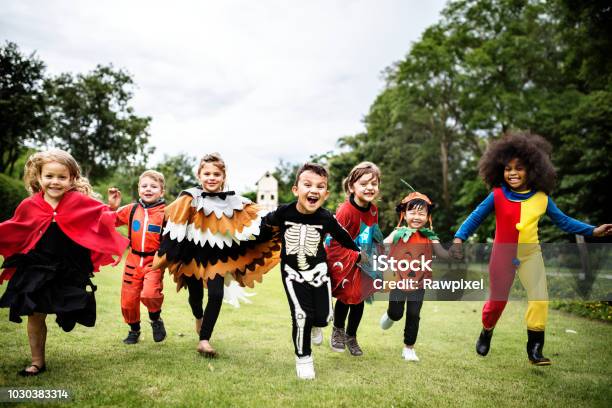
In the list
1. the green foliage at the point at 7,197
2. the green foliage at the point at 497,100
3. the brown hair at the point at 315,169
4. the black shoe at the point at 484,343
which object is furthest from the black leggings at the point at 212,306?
the green foliage at the point at 7,197

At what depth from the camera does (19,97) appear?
79.5 feet

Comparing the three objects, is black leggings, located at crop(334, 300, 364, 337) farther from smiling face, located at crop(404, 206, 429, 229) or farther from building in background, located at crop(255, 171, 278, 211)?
building in background, located at crop(255, 171, 278, 211)

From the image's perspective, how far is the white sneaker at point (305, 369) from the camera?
164 inches

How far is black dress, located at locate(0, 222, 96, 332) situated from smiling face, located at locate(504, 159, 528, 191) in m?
4.46

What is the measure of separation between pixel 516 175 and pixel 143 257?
177 inches

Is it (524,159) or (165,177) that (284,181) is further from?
(524,159)

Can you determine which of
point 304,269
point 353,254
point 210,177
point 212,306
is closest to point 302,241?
point 304,269

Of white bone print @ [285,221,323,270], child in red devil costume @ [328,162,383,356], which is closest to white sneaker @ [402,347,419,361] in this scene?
child in red devil costume @ [328,162,383,356]

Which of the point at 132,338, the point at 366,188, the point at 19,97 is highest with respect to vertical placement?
the point at 19,97

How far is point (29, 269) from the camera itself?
4.04 metres

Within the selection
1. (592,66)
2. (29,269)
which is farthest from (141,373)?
(592,66)

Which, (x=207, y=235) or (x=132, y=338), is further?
(x=132, y=338)

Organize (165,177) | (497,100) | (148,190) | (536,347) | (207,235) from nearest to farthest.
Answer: (536,347)
(207,235)
(148,190)
(497,100)
(165,177)

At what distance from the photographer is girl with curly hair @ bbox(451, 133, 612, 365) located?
14.8 ft
